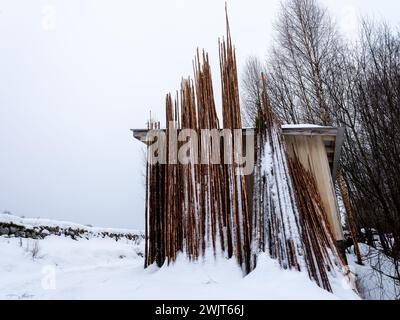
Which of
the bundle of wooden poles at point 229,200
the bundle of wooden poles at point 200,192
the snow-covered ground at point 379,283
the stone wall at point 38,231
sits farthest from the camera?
the stone wall at point 38,231

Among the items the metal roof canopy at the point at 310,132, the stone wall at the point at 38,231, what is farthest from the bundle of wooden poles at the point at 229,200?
the stone wall at the point at 38,231

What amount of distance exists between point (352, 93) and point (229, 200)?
4.40 m

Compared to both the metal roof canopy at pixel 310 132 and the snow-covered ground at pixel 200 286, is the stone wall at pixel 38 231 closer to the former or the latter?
the snow-covered ground at pixel 200 286

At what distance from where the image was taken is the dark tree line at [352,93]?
4.63m

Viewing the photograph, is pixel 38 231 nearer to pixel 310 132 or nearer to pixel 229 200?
pixel 229 200

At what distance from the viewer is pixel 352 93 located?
601cm

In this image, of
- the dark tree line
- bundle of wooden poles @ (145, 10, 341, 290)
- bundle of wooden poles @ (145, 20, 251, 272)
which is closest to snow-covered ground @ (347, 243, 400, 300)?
the dark tree line

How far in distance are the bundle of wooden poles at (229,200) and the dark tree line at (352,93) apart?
4.52 ft

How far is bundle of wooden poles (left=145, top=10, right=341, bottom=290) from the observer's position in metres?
3.17

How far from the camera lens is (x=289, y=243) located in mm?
3078

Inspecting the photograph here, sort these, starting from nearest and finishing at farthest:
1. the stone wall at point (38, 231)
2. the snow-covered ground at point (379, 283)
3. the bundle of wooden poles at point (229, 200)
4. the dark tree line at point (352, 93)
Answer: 1. the bundle of wooden poles at point (229, 200)
2. the snow-covered ground at point (379, 283)
3. the dark tree line at point (352, 93)
4. the stone wall at point (38, 231)
